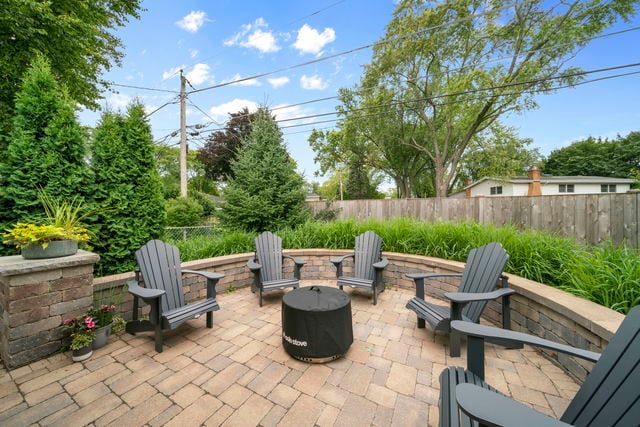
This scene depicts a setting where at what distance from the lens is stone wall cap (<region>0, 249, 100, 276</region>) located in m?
1.92

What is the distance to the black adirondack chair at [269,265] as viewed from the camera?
10.7 ft

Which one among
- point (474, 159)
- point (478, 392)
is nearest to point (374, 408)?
point (478, 392)

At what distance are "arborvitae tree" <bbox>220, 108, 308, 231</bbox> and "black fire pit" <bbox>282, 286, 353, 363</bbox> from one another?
354cm

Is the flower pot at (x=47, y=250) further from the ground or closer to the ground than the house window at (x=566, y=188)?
closer to the ground

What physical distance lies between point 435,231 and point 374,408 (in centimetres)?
289

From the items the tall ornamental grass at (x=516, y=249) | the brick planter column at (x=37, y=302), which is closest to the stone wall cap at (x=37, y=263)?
the brick planter column at (x=37, y=302)

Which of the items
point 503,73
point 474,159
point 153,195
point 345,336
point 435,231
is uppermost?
point 503,73

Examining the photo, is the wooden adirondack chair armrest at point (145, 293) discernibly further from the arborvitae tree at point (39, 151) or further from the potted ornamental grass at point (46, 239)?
the arborvitae tree at point (39, 151)

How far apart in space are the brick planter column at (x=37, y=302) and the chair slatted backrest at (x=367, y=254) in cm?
308

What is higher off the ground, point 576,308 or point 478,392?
point 478,392

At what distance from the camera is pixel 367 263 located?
360 cm

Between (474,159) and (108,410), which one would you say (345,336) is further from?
(474,159)

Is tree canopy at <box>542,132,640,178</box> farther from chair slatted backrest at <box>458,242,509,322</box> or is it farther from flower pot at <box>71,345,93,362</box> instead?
flower pot at <box>71,345,93,362</box>

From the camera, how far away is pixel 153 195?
Result: 137 inches
